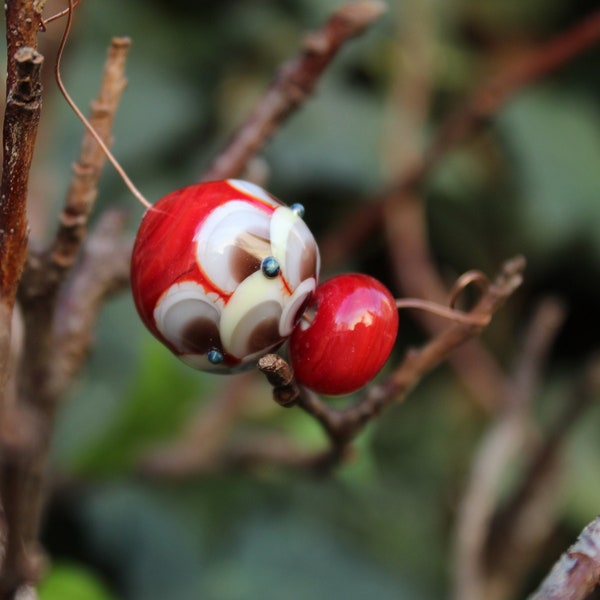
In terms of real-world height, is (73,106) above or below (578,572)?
above

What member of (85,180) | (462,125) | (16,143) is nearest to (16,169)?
(16,143)

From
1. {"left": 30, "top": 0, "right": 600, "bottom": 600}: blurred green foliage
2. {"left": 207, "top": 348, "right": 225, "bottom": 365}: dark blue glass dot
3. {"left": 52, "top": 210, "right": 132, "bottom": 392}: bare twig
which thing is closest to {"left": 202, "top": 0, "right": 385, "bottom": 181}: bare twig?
{"left": 52, "top": 210, "right": 132, "bottom": 392}: bare twig

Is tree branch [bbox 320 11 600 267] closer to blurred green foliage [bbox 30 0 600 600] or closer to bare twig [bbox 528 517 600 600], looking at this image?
blurred green foliage [bbox 30 0 600 600]

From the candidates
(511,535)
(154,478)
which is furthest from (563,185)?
(154,478)

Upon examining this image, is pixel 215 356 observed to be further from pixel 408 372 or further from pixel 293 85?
pixel 293 85

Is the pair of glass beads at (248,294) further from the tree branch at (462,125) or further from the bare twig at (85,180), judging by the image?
the tree branch at (462,125)

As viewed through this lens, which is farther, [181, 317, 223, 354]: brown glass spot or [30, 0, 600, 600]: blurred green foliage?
[30, 0, 600, 600]: blurred green foliage
